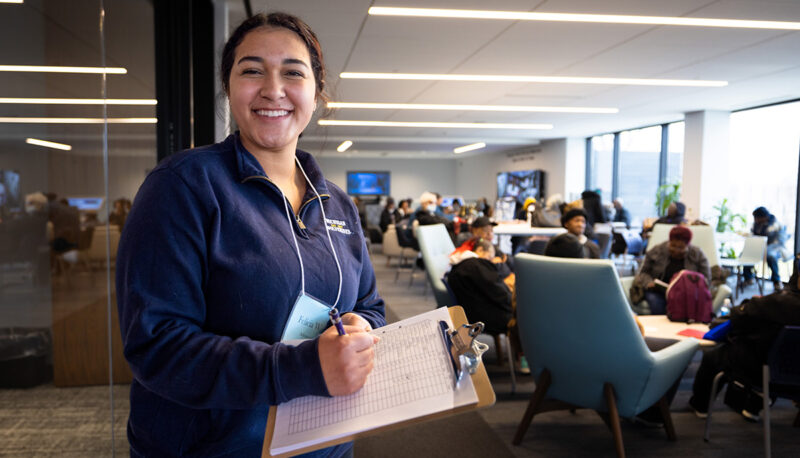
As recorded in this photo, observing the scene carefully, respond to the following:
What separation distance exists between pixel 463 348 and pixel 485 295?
3062mm

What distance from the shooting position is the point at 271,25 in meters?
1.00

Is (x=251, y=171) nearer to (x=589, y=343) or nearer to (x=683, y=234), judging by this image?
(x=589, y=343)

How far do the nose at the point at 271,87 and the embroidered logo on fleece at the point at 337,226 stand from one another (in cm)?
26

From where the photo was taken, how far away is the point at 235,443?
914 millimetres

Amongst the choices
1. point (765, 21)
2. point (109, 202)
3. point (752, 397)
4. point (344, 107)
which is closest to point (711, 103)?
point (765, 21)

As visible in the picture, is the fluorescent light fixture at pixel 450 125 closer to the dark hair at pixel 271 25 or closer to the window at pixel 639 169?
the window at pixel 639 169

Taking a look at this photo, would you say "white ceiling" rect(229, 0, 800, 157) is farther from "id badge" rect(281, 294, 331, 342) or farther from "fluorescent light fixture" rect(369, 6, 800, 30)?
"id badge" rect(281, 294, 331, 342)

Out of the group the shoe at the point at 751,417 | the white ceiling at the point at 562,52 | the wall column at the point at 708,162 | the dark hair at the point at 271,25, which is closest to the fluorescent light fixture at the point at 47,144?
the dark hair at the point at 271,25

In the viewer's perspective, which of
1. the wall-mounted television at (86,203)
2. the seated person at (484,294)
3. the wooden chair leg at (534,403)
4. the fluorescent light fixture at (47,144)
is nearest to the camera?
the fluorescent light fixture at (47,144)

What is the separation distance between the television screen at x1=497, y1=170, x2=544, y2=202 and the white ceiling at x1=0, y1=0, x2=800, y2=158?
411cm

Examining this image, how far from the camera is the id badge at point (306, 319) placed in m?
0.92

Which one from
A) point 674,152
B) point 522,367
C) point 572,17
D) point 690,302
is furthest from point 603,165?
point 690,302

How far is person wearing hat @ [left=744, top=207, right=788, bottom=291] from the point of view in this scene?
7.77 meters

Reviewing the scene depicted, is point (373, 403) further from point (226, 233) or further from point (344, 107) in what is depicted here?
point (344, 107)
